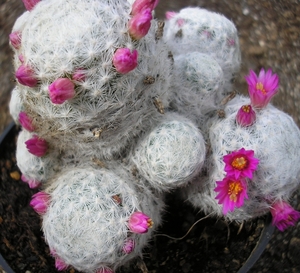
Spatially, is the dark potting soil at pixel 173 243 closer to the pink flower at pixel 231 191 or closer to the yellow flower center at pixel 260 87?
the pink flower at pixel 231 191

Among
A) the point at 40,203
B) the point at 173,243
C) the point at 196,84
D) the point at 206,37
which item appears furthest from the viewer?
the point at 173,243

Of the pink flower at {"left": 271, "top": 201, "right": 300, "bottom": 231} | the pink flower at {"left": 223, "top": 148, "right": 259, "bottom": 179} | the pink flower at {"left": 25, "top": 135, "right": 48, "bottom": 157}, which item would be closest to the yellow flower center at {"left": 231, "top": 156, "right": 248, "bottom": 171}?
the pink flower at {"left": 223, "top": 148, "right": 259, "bottom": 179}

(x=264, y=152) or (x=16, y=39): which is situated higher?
(x=16, y=39)

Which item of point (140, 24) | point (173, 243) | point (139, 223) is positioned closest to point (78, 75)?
point (140, 24)

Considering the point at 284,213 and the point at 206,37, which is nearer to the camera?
the point at 284,213

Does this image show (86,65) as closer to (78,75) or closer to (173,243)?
(78,75)

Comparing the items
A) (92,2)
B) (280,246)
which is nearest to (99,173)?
(92,2)

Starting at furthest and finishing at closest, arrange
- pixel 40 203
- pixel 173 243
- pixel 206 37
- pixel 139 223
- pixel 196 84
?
1. pixel 173 243
2. pixel 206 37
3. pixel 196 84
4. pixel 40 203
5. pixel 139 223

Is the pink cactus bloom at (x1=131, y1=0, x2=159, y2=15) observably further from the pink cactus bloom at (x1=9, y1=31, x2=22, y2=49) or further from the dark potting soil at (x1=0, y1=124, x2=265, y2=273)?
the dark potting soil at (x1=0, y1=124, x2=265, y2=273)
